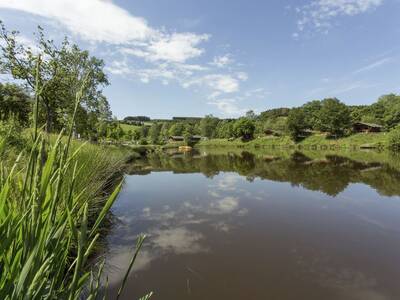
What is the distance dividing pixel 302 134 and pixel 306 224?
59.1 meters

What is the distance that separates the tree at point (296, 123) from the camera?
58.6m

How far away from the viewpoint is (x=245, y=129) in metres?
72.5

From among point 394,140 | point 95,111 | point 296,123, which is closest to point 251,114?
point 296,123

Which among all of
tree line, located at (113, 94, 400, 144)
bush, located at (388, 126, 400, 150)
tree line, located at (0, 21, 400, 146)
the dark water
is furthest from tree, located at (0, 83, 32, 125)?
bush, located at (388, 126, 400, 150)

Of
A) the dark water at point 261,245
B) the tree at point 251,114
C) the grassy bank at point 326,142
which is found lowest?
the dark water at point 261,245

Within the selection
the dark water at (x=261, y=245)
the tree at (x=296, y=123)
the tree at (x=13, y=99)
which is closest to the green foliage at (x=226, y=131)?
the tree at (x=296, y=123)

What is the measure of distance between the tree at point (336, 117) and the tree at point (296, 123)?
4.84m

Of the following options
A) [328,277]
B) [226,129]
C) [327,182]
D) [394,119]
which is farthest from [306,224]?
[226,129]

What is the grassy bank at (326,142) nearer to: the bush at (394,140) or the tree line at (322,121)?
the bush at (394,140)

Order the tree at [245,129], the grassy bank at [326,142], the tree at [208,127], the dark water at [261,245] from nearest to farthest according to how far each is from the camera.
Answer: the dark water at [261,245] < the grassy bank at [326,142] < the tree at [245,129] < the tree at [208,127]

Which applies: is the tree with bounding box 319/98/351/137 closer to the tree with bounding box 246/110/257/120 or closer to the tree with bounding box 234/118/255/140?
the tree with bounding box 234/118/255/140

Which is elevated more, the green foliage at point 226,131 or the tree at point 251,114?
the tree at point 251,114

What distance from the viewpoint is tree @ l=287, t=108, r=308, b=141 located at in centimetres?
5862

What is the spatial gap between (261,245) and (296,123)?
57.7 metres
